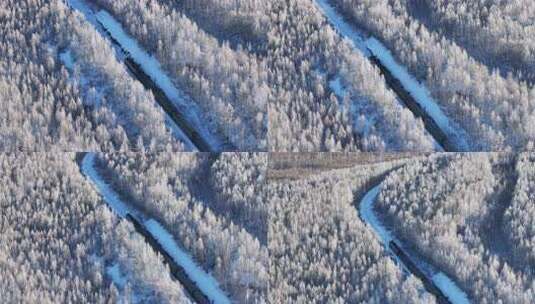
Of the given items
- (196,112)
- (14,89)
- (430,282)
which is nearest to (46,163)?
(14,89)

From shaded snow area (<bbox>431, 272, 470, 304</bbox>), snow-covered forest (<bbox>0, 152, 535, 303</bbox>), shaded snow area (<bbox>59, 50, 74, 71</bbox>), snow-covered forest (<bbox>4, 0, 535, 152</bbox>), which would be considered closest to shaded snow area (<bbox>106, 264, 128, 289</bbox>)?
snow-covered forest (<bbox>0, 152, 535, 303</bbox>)

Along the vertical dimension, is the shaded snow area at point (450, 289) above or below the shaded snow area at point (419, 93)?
below

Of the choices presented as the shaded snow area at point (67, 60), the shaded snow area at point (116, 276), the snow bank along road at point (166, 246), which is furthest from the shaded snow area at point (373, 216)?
the shaded snow area at point (67, 60)

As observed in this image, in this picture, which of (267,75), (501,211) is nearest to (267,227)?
(267,75)

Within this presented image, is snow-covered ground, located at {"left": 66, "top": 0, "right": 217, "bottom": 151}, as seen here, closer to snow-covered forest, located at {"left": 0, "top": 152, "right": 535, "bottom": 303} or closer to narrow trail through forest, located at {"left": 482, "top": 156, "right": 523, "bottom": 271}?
snow-covered forest, located at {"left": 0, "top": 152, "right": 535, "bottom": 303}

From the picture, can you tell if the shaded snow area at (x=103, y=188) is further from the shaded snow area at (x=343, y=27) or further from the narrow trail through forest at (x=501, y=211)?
the narrow trail through forest at (x=501, y=211)

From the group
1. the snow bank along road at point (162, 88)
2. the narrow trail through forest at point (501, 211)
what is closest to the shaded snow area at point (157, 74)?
the snow bank along road at point (162, 88)

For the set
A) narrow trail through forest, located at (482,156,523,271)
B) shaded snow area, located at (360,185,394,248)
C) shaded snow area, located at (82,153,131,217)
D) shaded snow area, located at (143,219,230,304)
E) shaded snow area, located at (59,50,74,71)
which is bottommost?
narrow trail through forest, located at (482,156,523,271)

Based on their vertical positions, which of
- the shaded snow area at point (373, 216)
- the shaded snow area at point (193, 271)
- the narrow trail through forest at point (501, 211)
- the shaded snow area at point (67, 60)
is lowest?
the narrow trail through forest at point (501, 211)
